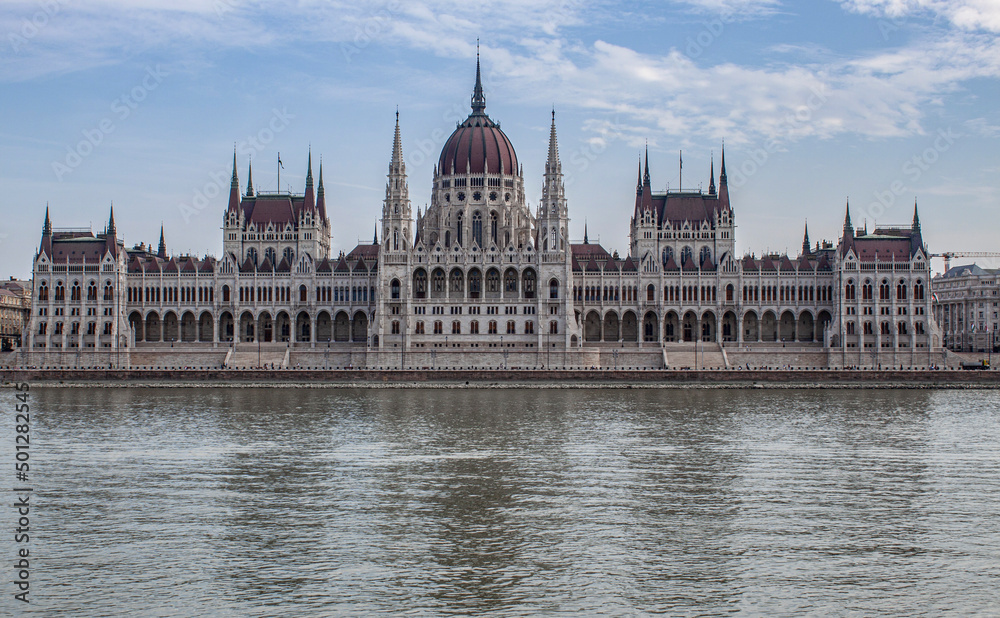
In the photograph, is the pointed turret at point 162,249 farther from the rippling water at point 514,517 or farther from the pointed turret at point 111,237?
the rippling water at point 514,517

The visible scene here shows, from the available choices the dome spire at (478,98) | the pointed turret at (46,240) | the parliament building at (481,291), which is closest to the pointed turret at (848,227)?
the parliament building at (481,291)

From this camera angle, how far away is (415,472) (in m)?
41.4

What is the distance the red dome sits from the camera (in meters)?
121

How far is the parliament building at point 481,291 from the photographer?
107m

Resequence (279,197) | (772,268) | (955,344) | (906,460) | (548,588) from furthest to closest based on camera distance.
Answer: (955,344) → (279,197) → (772,268) → (906,460) → (548,588)

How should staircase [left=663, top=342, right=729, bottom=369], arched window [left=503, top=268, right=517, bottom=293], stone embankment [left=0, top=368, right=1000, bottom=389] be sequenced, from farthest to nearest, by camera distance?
arched window [left=503, top=268, right=517, bottom=293], staircase [left=663, top=342, right=729, bottom=369], stone embankment [left=0, top=368, right=1000, bottom=389]

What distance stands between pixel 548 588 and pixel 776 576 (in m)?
5.82

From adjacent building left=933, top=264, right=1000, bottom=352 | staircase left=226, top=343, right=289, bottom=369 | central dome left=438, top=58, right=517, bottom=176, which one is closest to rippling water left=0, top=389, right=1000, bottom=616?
staircase left=226, top=343, right=289, bottom=369

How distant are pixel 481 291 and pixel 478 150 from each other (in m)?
19.9

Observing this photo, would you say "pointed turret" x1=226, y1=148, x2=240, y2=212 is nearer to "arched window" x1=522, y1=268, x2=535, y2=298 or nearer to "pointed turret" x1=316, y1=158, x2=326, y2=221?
"pointed turret" x1=316, y1=158, x2=326, y2=221

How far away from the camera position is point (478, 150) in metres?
121

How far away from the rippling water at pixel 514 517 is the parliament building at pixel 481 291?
48.0 m

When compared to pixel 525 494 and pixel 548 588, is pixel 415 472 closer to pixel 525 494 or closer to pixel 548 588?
pixel 525 494

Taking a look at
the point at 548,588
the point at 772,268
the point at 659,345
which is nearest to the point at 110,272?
the point at 659,345
